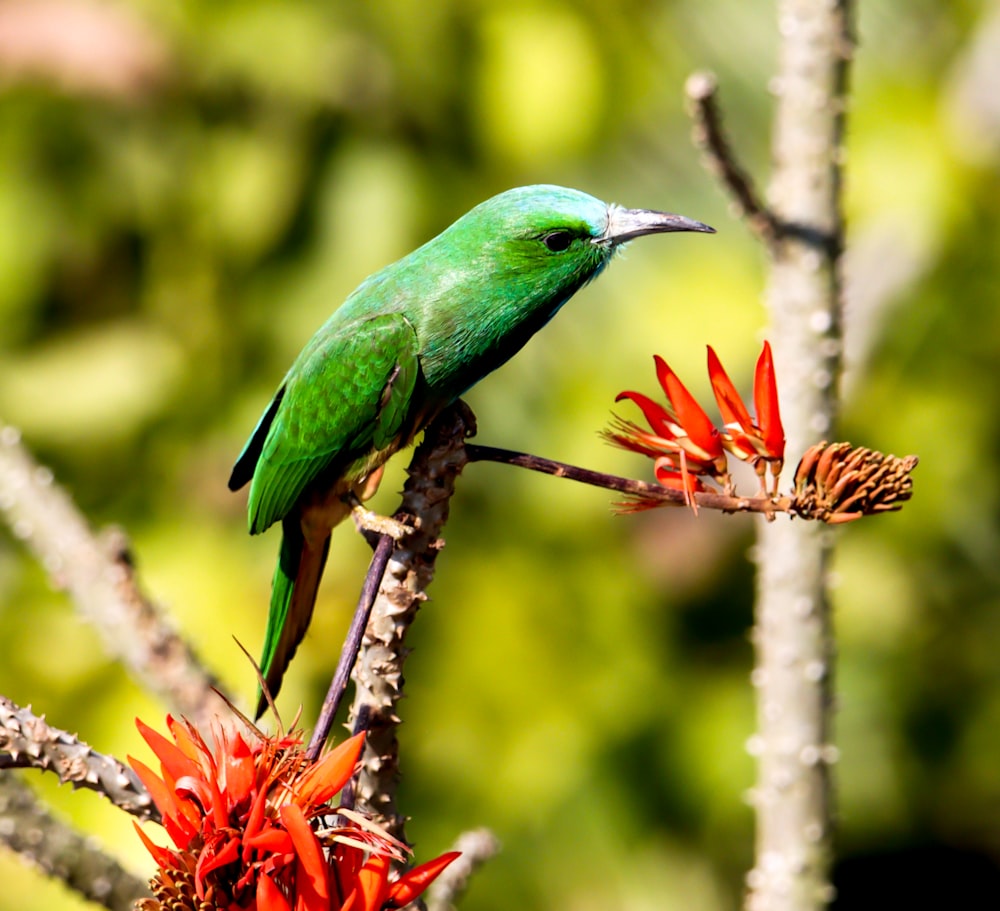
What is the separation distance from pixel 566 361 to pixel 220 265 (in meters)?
1.10

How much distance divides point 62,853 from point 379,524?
56cm

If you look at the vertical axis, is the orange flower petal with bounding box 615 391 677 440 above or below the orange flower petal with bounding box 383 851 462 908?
above

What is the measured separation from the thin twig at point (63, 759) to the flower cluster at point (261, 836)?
0.42 ft

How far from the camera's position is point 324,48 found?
386 centimetres

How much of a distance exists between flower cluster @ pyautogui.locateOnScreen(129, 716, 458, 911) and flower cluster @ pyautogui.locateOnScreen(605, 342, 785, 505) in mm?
452

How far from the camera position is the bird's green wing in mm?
2053

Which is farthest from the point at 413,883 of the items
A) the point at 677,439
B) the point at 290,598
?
the point at 290,598

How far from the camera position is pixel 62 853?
1574 mm

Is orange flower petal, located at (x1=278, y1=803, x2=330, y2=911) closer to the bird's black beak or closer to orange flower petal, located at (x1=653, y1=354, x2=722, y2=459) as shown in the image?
orange flower petal, located at (x1=653, y1=354, x2=722, y2=459)

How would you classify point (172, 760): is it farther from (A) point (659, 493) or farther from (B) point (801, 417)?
(B) point (801, 417)

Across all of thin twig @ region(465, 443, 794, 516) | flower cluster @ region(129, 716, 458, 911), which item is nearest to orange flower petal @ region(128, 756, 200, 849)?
flower cluster @ region(129, 716, 458, 911)

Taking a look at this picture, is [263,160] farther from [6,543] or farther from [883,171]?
[883,171]

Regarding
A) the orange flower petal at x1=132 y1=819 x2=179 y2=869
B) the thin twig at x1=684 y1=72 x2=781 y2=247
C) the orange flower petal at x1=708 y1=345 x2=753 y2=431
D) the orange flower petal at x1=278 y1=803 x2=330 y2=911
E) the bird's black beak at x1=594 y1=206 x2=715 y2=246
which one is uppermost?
the thin twig at x1=684 y1=72 x2=781 y2=247

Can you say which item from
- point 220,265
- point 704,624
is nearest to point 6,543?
point 220,265
